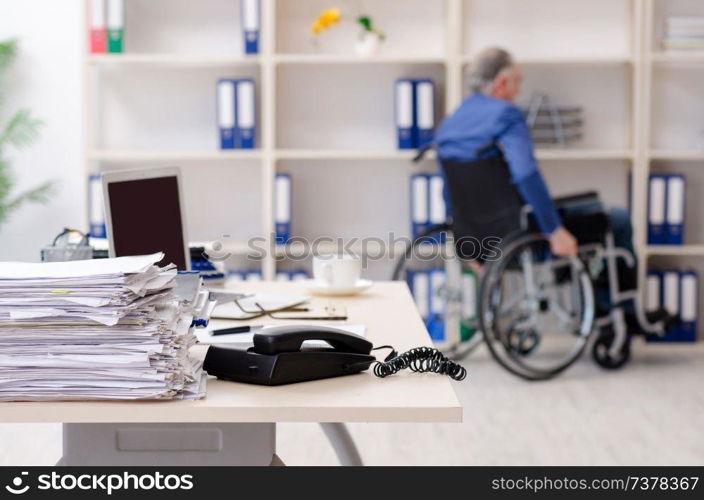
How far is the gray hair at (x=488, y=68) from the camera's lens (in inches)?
161

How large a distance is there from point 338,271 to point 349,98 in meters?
2.61

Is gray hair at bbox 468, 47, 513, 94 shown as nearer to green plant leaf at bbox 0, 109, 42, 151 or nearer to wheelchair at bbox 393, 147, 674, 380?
wheelchair at bbox 393, 147, 674, 380

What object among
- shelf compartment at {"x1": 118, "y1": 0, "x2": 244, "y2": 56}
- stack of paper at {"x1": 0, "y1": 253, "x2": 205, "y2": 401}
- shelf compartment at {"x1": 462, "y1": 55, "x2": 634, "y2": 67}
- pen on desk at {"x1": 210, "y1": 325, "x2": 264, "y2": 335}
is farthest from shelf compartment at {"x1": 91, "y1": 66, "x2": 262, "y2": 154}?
stack of paper at {"x1": 0, "y1": 253, "x2": 205, "y2": 401}

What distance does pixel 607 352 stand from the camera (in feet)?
13.9

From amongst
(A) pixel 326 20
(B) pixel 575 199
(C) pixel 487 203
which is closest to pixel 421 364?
(C) pixel 487 203

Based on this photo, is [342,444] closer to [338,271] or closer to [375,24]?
[338,271]

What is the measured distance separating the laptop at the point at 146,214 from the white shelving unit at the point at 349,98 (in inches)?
96.1

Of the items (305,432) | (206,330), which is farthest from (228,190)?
(206,330)

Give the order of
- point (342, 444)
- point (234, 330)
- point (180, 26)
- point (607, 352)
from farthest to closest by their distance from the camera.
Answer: point (180, 26), point (607, 352), point (342, 444), point (234, 330)

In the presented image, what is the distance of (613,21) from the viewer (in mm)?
4723

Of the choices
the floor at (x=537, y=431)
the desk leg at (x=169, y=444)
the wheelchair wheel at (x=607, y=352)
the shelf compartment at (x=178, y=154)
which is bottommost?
the floor at (x=537, y=431)

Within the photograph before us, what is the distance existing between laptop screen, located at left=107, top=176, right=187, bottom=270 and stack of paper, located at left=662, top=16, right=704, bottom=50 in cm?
315

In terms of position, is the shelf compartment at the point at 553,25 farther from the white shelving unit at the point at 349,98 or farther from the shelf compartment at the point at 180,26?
the shelf compartment at the point at 180,26

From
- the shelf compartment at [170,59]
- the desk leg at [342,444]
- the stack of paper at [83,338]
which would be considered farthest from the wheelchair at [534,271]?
the stack of paper at [83,338]
